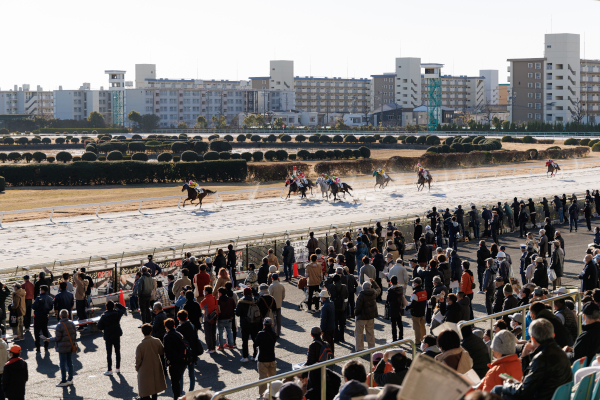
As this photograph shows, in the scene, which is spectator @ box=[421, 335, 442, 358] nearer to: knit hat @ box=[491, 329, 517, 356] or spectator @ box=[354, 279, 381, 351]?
knit hat @ box=[491, 329, 517, 356]

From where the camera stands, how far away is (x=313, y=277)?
35.5 ft

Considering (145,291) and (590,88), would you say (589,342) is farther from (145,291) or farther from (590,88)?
(590,88)

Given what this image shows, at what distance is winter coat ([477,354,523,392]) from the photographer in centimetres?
450

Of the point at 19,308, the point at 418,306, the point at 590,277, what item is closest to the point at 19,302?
the point at 19,308

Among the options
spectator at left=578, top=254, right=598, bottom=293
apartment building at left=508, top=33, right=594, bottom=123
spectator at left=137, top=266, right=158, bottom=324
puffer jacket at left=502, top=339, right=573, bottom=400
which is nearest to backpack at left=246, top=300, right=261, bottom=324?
spectator at left=137, top=266, right=158, bottom=324

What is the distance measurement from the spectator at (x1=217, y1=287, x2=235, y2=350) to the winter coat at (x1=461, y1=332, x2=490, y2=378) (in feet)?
12.8

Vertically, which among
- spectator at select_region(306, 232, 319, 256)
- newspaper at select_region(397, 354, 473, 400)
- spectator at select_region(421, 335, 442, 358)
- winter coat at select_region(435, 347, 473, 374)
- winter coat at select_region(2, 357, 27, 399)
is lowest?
winter coat at select_region(2, 357, 27, 399)

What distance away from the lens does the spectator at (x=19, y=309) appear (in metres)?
9.39

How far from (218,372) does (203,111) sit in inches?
4286

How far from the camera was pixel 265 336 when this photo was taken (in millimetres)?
6887

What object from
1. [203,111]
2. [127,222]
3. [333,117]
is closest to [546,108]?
[333,117]

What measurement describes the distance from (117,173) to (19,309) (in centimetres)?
2346

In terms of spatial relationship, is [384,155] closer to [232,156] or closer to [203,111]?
[232,156]

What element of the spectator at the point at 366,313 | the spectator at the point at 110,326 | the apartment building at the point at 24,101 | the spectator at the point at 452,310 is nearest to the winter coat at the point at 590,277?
the spectator at the point at 452,310
